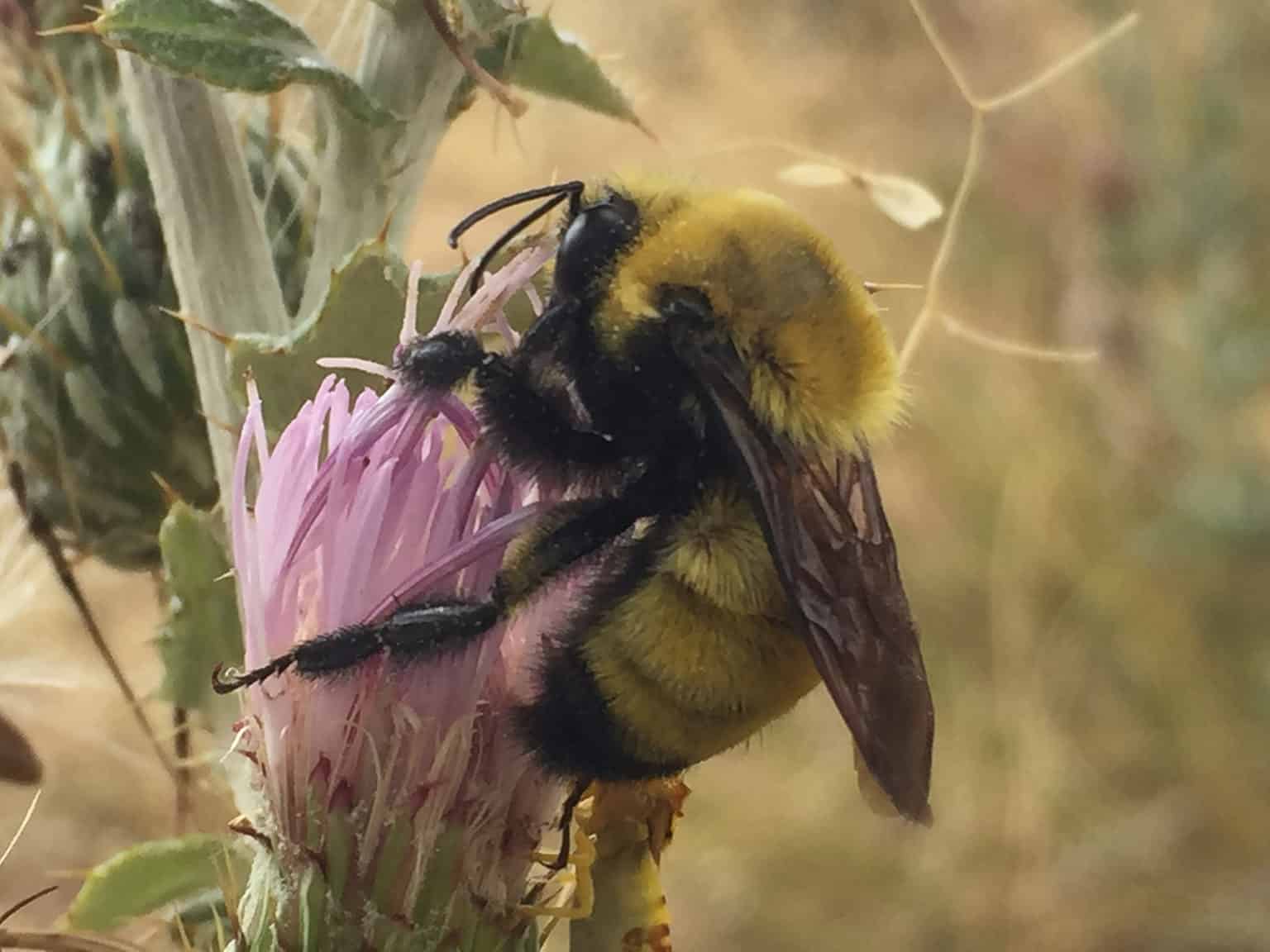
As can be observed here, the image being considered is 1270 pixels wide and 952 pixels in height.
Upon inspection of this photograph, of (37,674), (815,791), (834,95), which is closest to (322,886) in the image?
(37,674)

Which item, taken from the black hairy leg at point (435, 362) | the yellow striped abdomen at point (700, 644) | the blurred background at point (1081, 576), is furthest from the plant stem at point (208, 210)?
the blurred background at point (1081, 576)

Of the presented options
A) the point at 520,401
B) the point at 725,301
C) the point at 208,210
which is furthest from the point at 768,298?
the point at 208,210

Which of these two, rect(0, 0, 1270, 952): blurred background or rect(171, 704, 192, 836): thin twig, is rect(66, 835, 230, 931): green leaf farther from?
rect(0, 0, 1270, 952): blurred background

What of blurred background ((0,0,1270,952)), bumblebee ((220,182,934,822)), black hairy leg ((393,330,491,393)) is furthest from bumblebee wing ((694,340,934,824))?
blurred background ((0,0,1270,952))

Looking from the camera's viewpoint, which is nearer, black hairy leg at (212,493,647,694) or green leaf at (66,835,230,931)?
black hairy leg at (212,493,647,694)

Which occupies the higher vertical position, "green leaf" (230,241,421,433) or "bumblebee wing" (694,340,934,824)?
"green leaf" (230,241,421,433)

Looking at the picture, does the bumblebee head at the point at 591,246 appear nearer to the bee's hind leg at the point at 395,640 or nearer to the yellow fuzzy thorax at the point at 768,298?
the yellow fuzzy thorax at the point at 768,298
